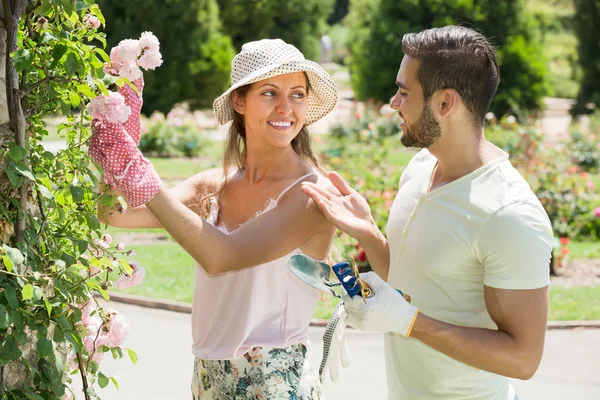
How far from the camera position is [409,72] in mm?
2303

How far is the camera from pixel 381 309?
78.2 inches

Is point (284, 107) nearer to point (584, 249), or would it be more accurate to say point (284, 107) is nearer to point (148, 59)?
point (148, 59)

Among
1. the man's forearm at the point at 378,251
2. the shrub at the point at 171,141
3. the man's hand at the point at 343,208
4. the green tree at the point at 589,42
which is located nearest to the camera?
the man's hand at the point at 343,208

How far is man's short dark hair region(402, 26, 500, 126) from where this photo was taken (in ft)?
7.32

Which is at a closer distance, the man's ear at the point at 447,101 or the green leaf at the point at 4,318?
the green leaf at the point at 4,318

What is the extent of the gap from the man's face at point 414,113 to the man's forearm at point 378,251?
31cm

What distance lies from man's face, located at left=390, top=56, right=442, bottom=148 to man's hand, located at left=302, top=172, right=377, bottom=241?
26cm

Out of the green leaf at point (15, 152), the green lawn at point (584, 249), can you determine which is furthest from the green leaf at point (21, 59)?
the green lawn at point (584, 249)

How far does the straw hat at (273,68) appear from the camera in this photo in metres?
2.54

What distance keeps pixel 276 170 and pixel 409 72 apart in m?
0.56

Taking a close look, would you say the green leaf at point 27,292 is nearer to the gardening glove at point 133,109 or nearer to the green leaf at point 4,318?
the green leaf at point 4,318

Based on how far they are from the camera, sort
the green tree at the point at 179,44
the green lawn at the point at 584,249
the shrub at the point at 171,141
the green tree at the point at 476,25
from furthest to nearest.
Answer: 1. the green tree at the point at 179,44
2. the green tree at the point at 476,25
3. the shrub at the point at 171,141
4. the green lawn at the point at 584,249

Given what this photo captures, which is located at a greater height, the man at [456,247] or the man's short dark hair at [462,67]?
the man's short dark hair at [462,67]

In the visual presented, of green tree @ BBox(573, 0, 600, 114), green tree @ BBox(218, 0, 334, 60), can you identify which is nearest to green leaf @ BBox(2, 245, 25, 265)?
green tree @ BBox(573, 0, 600, 114)
